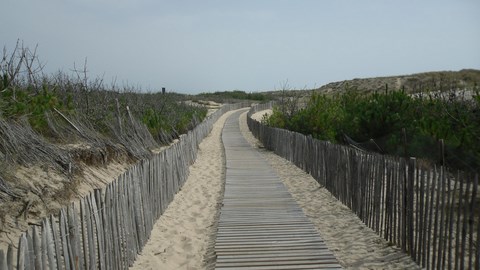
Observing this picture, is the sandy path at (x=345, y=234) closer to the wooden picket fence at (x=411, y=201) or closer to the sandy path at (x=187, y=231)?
the wooden picket fence at (x=411, y=201)

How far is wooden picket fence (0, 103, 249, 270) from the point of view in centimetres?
298

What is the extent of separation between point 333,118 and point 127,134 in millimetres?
8833

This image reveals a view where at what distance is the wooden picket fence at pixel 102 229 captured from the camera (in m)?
2.98

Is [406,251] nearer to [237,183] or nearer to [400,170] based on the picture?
[400,170]

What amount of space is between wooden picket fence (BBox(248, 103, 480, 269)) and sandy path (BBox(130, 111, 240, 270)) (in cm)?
248

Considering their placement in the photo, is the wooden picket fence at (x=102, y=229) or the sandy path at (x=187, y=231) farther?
the sandy path at (x=187, y=231)

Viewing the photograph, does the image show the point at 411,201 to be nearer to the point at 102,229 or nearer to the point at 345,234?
the point at 345,234

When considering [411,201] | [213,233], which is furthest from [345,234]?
[213,233]

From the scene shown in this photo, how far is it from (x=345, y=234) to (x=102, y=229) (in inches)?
147

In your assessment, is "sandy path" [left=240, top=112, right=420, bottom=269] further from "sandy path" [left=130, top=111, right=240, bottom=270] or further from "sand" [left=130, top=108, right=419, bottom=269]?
"sandy path" [left=130, top=111, right=240, bottom=270]

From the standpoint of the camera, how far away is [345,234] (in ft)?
21.1

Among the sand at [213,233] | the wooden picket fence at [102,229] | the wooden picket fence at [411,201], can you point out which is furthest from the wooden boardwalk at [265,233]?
the wooden picket fence at [102,229]

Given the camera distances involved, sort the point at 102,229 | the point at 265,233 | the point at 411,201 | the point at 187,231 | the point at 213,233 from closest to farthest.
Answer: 1. the point at 102,229
2. the point at 411,201
3. the point at 265,233
4. the point at 213,233
5. the point at 187,231

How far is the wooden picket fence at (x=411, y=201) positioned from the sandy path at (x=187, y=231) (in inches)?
97.7
